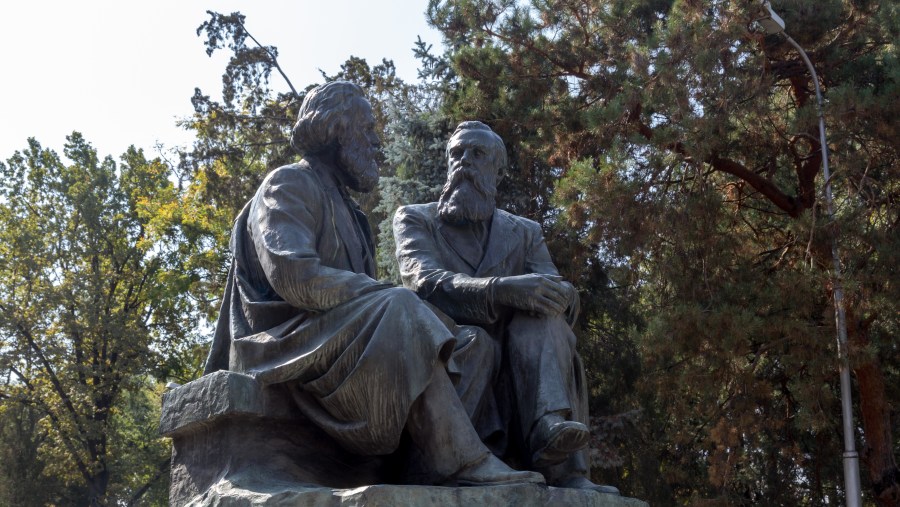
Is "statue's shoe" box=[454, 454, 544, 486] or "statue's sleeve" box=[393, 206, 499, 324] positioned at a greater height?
"statue's sleeve" box=[393, 206, 499, 324]

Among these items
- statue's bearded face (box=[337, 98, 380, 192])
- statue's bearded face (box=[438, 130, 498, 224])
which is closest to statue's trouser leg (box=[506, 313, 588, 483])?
statue's bearded face (box=[438, 130, 498, 224])

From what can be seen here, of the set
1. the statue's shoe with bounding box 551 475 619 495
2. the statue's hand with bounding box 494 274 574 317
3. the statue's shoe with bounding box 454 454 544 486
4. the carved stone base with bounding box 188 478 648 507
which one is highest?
the statue's hand with bounding box 494 274 574 317

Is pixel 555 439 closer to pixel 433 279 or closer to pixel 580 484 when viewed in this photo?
pixel 580 484

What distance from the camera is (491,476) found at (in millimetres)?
3992

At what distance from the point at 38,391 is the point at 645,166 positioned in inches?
567

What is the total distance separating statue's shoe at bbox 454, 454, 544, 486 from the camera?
398 centimetres

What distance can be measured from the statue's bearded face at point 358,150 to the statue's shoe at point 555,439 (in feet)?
4.35

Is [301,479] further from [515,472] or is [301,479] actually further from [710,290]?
[710,290]

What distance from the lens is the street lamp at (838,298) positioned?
1248cm

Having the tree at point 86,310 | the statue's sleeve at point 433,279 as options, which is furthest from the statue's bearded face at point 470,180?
the tree at point 86,310

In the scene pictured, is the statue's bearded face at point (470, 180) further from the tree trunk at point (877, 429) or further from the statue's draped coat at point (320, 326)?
the tree trunk at point (877, 429)

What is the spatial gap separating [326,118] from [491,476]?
176cm

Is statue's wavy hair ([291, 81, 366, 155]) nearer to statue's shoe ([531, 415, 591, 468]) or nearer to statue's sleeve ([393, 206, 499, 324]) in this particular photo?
statue's sleeve ([393, 206, 499, 324])

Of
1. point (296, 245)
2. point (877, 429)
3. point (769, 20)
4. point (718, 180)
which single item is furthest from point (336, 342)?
point (718, 180)
